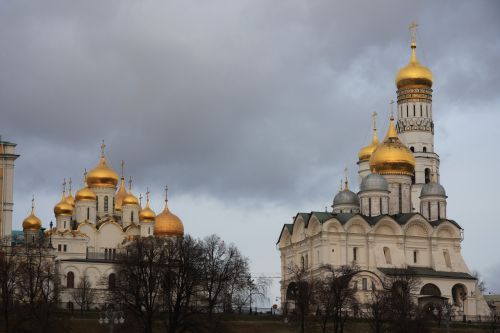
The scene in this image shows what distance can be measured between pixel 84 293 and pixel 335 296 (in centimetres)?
2071

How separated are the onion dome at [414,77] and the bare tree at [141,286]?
123 ft

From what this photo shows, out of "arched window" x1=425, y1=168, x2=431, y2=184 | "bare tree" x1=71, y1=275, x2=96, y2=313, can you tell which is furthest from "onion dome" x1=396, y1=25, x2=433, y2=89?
"bare tree" x1=71, y1=275, x2=96, y2=313

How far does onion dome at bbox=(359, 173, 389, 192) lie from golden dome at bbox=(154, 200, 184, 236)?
15533 millimetres

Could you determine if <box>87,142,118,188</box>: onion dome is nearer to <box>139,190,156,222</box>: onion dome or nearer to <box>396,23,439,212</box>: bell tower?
<box>139,190,156,222</box>: onion dome

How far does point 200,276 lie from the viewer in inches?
2598

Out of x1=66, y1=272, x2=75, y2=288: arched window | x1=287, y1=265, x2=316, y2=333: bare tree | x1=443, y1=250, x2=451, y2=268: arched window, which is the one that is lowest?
x1=287, y1=265, x2=316, y2=333: bare tree

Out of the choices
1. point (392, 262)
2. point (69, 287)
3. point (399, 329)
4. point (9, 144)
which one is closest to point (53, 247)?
point (69, 287)

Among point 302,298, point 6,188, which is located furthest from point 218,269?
point 6,188

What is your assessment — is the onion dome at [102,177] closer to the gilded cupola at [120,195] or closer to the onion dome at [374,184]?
the gilded cupola at [120,195]

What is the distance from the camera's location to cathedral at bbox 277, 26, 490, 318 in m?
85.9

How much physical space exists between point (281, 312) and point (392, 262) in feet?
30.7

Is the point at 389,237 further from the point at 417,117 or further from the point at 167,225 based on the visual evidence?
the point at 167,225

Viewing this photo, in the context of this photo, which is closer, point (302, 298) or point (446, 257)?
point (302, 298)

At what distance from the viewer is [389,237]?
87438mm
